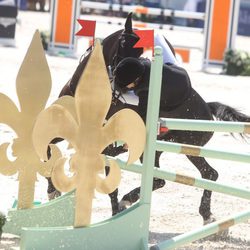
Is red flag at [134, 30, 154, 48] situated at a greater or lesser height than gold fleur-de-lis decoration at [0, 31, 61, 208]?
greater

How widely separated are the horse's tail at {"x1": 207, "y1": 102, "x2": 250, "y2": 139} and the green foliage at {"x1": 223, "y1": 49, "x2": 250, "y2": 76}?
7.83 meters

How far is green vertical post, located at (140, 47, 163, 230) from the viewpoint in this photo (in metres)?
3.39

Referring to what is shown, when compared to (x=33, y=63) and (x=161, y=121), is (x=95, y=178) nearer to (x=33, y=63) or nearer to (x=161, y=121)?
(x=161, y=121)

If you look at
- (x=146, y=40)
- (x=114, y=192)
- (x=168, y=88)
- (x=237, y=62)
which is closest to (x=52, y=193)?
(x=114, y=192)

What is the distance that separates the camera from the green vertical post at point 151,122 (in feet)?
11.1

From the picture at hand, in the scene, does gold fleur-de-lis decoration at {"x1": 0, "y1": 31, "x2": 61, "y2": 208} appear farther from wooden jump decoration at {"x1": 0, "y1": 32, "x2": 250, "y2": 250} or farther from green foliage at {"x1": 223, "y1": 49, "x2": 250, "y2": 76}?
green foliage at {"x1": 223, "y1": 49, "x2": 250, "y2": 76}

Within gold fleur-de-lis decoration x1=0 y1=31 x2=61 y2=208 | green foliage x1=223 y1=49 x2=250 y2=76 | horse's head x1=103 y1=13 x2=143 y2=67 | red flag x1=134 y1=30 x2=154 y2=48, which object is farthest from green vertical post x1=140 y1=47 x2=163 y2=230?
green foliage x1=223 y1=49 x2=250 y2=76

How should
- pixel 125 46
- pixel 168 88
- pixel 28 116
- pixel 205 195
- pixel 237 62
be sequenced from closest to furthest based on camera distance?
pixel 28 116 → pixel 168 88 → pixel 125 46 → pixel 205 195 → pixel 237 62

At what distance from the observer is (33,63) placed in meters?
4.12

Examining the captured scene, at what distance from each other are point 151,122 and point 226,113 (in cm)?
166

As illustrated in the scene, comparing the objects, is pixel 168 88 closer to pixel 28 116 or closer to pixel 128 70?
pixel 128 70

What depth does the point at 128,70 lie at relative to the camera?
4242 mm

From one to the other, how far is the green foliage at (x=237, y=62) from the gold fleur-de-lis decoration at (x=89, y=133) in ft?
31.7

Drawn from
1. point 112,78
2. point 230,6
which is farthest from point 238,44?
point 112,78
